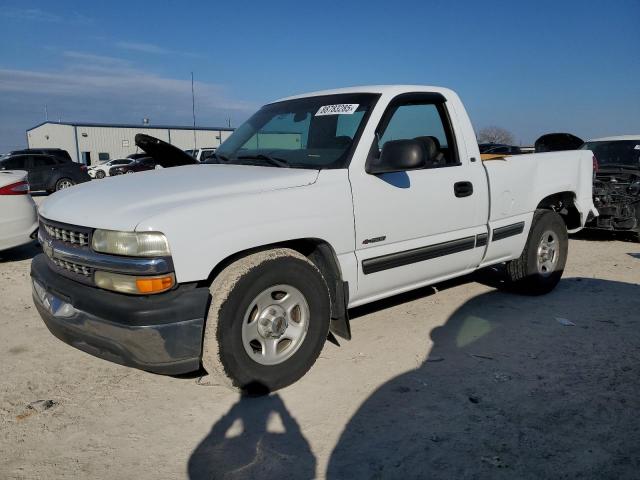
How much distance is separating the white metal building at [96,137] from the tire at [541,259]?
47310 millimetres

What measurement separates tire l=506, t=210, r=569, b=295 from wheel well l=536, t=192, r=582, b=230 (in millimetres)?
167

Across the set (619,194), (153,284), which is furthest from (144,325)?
(619,194)

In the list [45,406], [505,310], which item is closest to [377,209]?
[505,310]

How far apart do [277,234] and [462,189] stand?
5.87 feet

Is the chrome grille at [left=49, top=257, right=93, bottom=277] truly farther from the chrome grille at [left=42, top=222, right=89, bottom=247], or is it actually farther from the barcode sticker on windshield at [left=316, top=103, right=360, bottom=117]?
the barcode sticker on windshield at [left=316, top=103, right=360, bottom=117]

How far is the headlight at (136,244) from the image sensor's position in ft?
8.66

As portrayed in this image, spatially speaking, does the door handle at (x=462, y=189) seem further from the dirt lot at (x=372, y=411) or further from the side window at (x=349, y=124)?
the dirt lot at (x=372, y=411)

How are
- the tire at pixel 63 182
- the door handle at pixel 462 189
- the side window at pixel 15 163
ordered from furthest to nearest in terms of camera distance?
the tire at pixel 63 182 → the side window at pixel 15 163 → the door handle at pixel 462 189

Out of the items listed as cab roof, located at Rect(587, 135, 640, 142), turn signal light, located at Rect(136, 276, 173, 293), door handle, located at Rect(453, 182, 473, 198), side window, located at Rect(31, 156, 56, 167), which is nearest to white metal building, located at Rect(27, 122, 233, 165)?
side window, located at Rect(31, 156, 56, 167)

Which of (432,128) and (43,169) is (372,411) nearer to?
(432,128)

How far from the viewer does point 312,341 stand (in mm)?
3279

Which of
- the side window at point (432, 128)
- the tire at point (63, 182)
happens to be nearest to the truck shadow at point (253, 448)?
the side window at point (432, 128)

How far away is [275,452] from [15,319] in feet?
10.7

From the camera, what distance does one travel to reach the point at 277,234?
3031 mm
